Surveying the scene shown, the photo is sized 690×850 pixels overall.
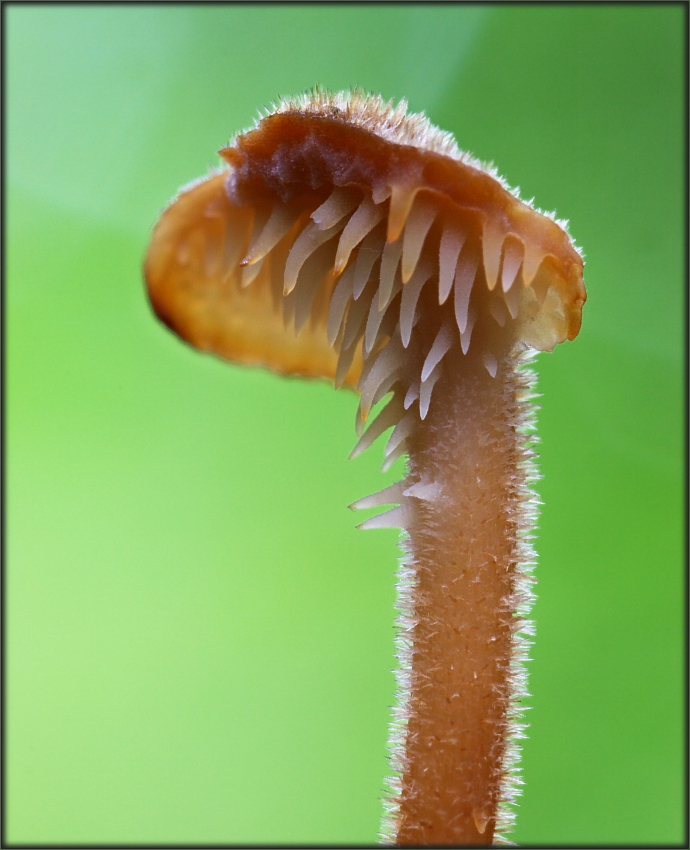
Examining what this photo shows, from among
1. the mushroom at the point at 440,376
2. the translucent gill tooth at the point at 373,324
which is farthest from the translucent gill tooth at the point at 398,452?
the translucent gill tooth at the point at 373,324

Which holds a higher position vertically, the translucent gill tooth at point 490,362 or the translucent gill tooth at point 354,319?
the translucent gill tooth at point 354,319

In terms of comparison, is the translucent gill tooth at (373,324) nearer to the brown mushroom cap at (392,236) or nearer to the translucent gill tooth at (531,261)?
the brown mushroom cap at (392,236)

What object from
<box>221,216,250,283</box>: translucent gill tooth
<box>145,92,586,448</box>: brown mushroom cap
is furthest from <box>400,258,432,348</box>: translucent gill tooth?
<box>221,216,250,283</box>: translucent gill tooth

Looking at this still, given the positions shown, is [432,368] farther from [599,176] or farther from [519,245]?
[599,176]

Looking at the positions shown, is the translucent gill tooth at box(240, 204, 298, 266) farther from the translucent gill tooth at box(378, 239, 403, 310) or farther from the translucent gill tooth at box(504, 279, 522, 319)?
the translucent gill tooth at box(504, 279, 522, 319)

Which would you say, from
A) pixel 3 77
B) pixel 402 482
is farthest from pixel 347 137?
pixel 3 77
